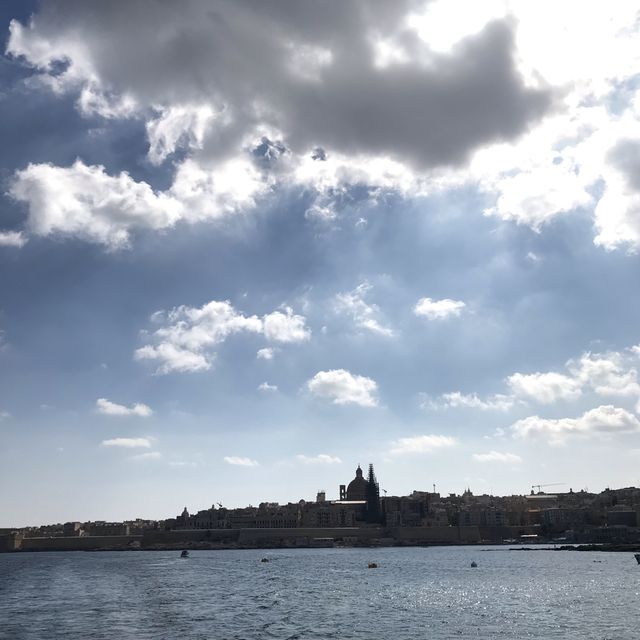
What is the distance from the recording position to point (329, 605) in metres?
56.8

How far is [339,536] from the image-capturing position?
19888cm

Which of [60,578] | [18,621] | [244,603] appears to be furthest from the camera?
[60,578]

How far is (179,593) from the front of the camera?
221 ft

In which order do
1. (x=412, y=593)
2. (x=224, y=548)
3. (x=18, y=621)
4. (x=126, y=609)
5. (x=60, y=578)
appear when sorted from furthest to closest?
(x=224, y=548), (x=60, y=578), (x=412, y=593), (x=126, y=609), (x=18, y=621)

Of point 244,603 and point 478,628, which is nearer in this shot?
point 478,628

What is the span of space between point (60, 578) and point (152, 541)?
11329 centimetres

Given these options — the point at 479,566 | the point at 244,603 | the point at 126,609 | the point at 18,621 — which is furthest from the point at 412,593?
the point at 479,566

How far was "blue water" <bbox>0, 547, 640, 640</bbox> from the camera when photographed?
4341 centimetres

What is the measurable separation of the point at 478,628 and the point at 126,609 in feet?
84.1

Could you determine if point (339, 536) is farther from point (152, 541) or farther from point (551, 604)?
point (551, 604)

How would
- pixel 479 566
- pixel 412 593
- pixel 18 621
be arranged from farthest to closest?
pixel 479 566
pixel 412 593
pixel 18 621

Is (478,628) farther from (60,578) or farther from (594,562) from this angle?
(594,562)

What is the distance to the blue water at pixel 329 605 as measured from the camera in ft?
142

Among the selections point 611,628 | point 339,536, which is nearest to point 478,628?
point 611,628
